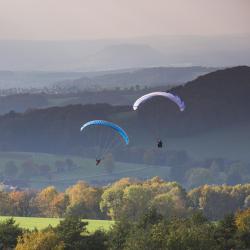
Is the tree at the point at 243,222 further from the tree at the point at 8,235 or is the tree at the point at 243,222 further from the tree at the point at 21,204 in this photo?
the tree at the point at 21,204

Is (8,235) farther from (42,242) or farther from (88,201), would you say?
(88,201)

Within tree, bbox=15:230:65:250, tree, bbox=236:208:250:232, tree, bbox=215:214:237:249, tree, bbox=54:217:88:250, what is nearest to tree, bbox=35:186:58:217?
tree, bbox=54:217:88:250

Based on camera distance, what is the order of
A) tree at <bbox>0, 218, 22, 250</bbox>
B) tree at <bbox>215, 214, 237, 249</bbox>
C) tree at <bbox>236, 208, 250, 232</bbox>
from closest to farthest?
1. tree at <bbox>215, 214, 237, 249</bbox>
2. tree at <bbox>236, 208, 250, 232</bbox>
3. tree at <bbox>0, 218, 22, 250</bbox>

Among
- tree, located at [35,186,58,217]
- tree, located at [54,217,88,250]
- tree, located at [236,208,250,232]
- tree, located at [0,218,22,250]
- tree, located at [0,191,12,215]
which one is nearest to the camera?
tree, located at [54,217,88,250]

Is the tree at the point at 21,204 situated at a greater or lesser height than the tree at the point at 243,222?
greater

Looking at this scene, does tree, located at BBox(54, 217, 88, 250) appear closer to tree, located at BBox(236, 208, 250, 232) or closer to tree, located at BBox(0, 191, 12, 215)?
tree, located at BBox(236, 208, 250, 232)

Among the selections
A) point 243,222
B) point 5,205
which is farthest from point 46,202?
point 243,222

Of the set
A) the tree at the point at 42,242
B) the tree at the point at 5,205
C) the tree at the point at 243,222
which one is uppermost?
the tree at the point at 5,205

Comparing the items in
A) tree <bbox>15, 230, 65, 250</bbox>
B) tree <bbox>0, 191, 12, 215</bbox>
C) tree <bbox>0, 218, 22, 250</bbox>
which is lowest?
tree <bbox>15, 230, 65, 250</bbox>

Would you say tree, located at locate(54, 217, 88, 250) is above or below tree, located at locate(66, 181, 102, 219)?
below

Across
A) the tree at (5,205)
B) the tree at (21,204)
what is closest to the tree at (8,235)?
the tree at (5,205)

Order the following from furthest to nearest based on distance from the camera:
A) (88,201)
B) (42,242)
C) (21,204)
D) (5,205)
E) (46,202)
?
1. (46,202)
2. (21,204)
3. (5,205)
4. (88,201)
5. (42,242)
